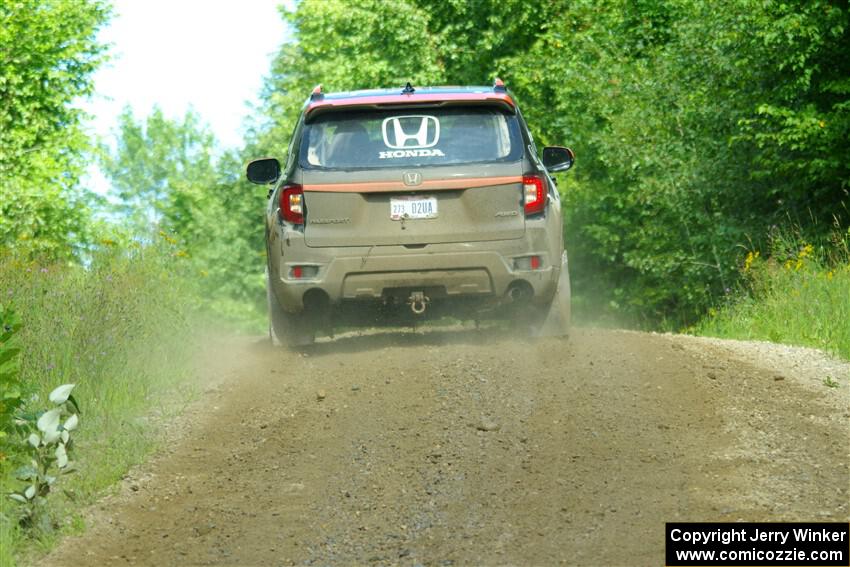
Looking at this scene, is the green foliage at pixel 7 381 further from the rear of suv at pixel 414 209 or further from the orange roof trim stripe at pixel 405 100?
the orange roof trim stripe at pixel 405 100

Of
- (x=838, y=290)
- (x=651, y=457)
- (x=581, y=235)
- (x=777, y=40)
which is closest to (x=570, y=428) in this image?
(x=651, y=457)

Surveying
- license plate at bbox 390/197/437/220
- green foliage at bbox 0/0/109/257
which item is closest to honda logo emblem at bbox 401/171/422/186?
license plate at bbox 390/197/437/220

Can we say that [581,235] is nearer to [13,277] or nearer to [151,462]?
[13,277]

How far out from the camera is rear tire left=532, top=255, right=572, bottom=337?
36.1ft

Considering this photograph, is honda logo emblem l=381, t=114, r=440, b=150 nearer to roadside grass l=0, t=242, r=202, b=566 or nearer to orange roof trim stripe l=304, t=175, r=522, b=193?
orange roof trim stripe l=304, t=175, r=522, b=193

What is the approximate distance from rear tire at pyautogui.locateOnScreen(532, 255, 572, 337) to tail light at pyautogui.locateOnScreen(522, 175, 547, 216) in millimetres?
651

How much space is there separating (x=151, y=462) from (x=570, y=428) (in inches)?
99.8

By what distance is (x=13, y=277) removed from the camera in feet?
34.6

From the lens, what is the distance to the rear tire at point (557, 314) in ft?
36.1

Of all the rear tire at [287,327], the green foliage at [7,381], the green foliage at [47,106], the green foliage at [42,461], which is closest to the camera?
the green foliage at [42,461]

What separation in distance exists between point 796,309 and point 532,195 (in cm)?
401
